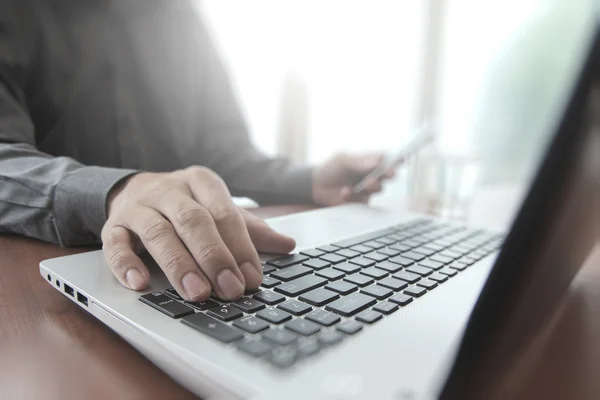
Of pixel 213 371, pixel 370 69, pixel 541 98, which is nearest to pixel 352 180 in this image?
pixel 213 371

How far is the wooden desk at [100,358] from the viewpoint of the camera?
0.77ft

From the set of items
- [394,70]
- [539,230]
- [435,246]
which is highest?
[394,70]

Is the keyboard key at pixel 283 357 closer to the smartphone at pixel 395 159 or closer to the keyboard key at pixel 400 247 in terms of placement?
the keyboard key at pixel 400 247

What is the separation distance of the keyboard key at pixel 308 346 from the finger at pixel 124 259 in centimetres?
14

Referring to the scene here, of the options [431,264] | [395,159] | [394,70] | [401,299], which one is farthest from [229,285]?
[394,70]

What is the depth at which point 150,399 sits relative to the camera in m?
0.23

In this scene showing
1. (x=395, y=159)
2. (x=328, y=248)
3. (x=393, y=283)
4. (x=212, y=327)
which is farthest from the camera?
(x=395, y=159)

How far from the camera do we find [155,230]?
1.15 ft

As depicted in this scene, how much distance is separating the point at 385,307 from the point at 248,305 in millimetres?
97

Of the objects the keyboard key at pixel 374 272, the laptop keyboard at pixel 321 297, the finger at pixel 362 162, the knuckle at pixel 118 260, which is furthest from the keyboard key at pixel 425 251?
the finger at pixel 362 162

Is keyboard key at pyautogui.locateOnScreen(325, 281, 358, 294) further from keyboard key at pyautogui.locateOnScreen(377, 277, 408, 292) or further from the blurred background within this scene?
the blurred background

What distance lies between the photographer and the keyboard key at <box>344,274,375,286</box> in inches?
14.2

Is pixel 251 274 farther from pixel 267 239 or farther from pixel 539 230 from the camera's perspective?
pixel 539 230

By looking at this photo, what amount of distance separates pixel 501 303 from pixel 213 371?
0.14 metres
